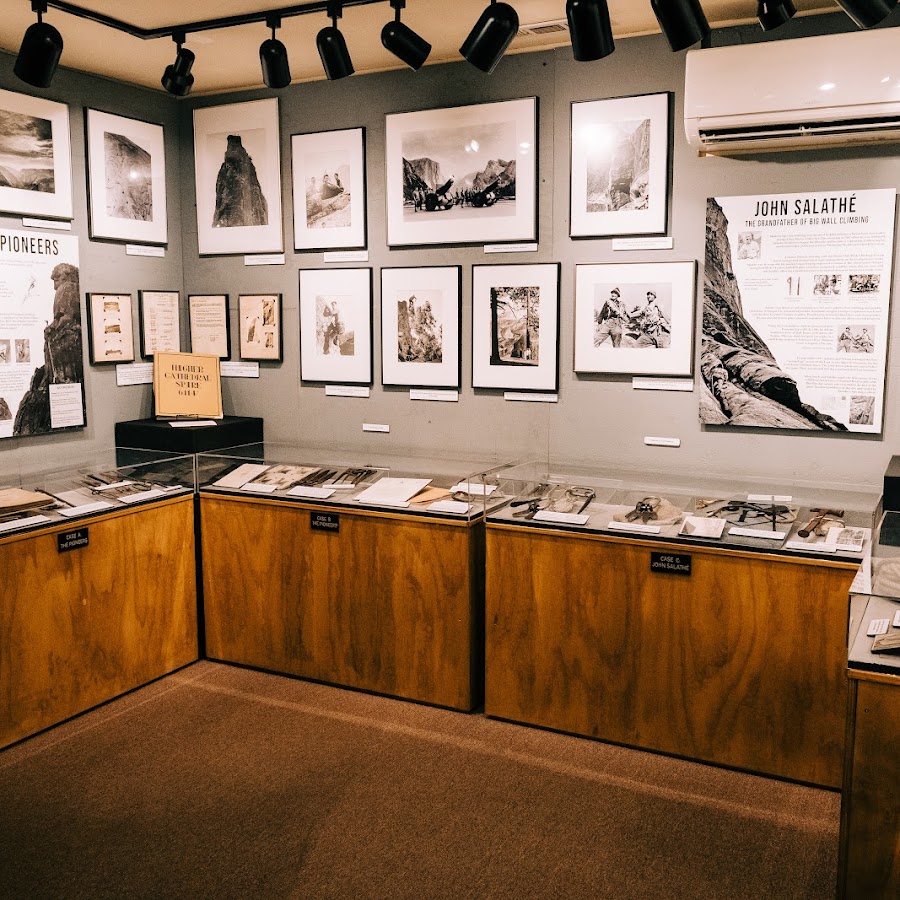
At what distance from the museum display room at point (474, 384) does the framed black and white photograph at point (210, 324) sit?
0.07ft

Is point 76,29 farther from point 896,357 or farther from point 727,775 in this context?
point 727,775

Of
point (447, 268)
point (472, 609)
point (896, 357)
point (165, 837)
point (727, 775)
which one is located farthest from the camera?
point (447, 268)

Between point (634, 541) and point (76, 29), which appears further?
point (76, 29)

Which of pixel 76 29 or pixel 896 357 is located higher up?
pixel 76 29

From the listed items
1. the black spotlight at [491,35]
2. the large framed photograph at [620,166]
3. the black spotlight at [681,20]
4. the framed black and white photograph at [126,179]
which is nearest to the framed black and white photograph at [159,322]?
the framed black and white photograph at [126,179]

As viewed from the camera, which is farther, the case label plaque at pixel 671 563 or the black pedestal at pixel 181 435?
the black pedestal at pixel 181 435

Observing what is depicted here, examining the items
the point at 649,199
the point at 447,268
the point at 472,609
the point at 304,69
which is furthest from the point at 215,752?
the point at 304,69

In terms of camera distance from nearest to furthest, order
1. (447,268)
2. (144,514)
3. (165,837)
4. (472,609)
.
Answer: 1. (165,837)
2. (472,609)
3. (144,514)
4. (447,268)

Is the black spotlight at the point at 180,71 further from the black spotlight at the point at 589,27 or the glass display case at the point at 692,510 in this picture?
the glass display case at the point at 692,510

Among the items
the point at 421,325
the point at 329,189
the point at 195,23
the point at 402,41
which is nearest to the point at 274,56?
the point at 195,23

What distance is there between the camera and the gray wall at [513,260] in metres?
3.69

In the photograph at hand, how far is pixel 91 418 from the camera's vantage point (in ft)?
15.0

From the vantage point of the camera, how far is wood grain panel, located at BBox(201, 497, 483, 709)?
3.79 m

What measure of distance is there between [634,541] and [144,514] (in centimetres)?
212
